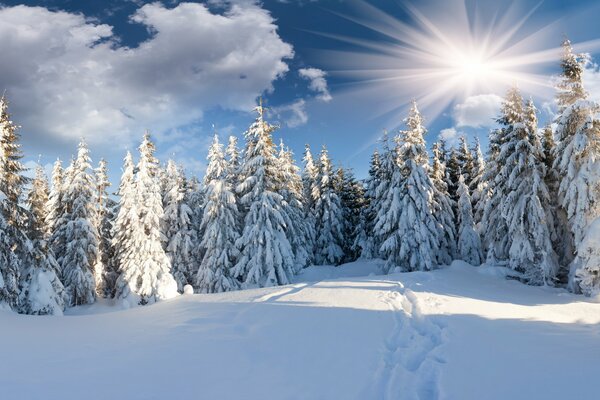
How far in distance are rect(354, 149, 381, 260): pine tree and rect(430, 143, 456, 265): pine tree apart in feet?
23.1

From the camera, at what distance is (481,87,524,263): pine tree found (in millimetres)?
23297

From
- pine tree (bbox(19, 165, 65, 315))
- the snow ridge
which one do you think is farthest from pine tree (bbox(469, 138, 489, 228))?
pine tree (bbox(19, 165, 65, 315))

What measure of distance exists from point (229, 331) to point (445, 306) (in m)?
7.47

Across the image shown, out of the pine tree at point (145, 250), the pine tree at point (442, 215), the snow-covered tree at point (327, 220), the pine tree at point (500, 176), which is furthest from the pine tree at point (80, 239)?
the pine tree at point (500, 176)

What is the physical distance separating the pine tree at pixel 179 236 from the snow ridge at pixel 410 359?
923 inches

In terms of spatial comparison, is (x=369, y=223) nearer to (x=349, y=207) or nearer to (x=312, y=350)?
(x=349, y=207)

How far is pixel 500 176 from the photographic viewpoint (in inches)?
920

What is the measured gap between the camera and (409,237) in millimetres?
28062

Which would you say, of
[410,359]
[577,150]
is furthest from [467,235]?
[410,359]

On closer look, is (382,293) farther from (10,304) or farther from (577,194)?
(10,304)

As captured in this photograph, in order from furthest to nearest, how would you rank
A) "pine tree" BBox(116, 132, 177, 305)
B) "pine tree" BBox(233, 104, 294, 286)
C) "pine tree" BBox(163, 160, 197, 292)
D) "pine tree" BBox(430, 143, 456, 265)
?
"pine tree" BBox(163, 160, 197, 292)
"pine tree" BBox(430, 143, 456, 265)
"pine tree" BBox(116, 132, 177, 305)
"pine tree" BBox(233, 104, 294, 286)

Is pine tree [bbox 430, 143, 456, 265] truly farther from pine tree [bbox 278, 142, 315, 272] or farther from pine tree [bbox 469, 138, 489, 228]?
pine tree [bbox 278, 142, 315, 272]

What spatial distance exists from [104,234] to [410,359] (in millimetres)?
33992

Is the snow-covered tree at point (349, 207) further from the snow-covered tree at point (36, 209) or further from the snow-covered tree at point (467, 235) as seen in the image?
the snow-covered tree at point (36, 209)
